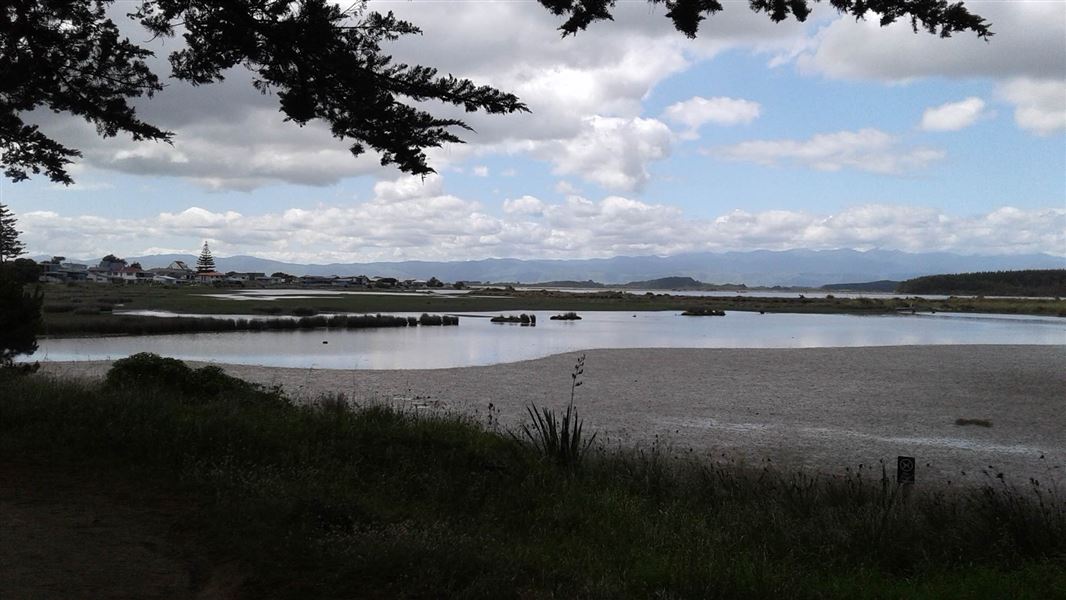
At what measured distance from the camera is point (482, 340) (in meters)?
39.0

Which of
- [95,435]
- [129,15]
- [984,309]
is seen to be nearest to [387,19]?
[129,15]

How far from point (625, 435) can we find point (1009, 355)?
25728mm

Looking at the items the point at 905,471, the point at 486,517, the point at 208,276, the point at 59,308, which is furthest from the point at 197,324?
the point at 208,276

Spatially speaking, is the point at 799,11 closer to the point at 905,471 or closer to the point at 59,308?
the point at 905,471

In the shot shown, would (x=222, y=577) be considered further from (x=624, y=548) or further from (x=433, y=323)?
(x=433, y=323)

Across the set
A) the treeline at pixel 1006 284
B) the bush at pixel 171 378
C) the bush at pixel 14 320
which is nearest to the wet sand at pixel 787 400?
the bush at pixel 171 378

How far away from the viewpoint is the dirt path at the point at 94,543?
15.8 ft

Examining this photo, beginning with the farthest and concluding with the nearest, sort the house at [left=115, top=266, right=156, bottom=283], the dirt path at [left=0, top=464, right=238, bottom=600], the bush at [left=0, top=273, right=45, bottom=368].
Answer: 1. the house at [left=115, top=266, right=156, bottom=283]
2. the bush at [left=0, top=273, right=45, bottom=368]
3. the dirt path at [left=0, top=464, right=238, bottom=600]

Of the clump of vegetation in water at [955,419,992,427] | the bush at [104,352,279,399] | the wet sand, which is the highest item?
the bush at [104,352,279,399]

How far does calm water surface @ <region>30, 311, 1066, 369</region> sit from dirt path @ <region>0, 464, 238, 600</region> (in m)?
18.4

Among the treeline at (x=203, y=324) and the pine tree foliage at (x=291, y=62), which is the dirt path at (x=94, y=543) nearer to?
the pine tree foliage at (x=291, y=62)

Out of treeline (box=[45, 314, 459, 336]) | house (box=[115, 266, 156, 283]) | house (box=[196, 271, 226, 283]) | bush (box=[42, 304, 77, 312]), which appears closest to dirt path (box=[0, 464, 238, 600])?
treeline (box=[45, 314, 459, 336])

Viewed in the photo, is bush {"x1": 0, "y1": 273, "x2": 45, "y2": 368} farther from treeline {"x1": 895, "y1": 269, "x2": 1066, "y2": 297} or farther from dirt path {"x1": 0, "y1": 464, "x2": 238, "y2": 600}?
treeline {"x1": 895, "y1": 269, "x2": 1066, "y2": 297}

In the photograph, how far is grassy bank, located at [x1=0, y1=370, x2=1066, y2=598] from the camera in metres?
5.29
